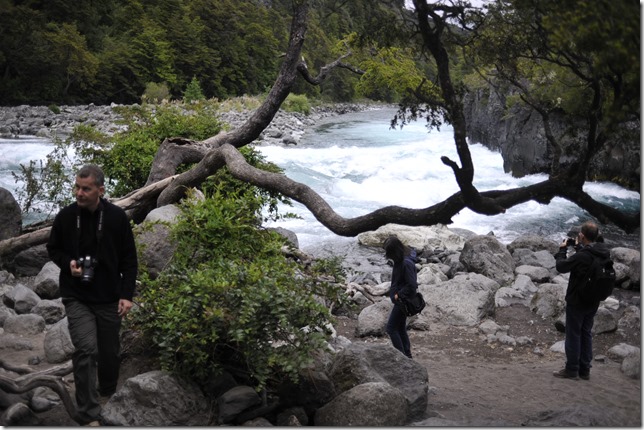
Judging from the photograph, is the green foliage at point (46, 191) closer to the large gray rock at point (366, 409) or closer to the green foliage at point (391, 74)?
the green foliage at point (391, 74)

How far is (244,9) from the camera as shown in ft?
26.8

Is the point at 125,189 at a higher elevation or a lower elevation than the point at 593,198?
lower

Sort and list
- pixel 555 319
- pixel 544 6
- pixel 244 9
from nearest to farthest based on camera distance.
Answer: pixel 544 6 → pixel 244 9 → pixel 555 319

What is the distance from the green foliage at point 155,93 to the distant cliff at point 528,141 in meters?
4.40

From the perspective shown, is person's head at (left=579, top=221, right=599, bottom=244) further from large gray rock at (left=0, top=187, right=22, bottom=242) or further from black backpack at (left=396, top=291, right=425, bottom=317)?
large gray rock at (left=0, top=187, right=22, bottom=242)

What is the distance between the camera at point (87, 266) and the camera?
170 inches

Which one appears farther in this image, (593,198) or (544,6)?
(593,198)

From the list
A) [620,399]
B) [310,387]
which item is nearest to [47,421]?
[310,387]

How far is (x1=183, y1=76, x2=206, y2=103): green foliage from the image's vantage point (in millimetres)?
9123

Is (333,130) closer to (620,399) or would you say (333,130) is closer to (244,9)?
(244,9)

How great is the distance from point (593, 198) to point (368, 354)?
6.96 feet

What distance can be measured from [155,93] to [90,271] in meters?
5.02

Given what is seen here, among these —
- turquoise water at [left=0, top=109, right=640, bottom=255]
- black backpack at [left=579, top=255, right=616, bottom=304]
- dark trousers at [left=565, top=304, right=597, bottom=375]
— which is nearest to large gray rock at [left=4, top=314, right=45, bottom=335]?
turquoise water at [left=0, top=109, right=640, bottom=255]

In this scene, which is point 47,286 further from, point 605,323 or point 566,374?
point 605,323
